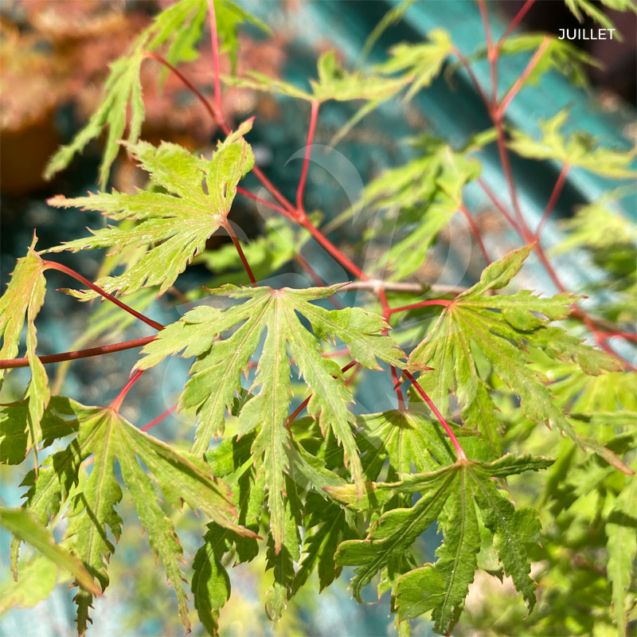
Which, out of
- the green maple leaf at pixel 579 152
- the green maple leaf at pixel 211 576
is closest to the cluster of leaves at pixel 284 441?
the green maple leaf at pixel 211 576

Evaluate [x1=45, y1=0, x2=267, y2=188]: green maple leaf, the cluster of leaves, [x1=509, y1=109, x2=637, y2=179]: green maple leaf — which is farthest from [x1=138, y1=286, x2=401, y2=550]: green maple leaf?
[x1=509, y1=109, x2=637, y2=179]: green maple leaf

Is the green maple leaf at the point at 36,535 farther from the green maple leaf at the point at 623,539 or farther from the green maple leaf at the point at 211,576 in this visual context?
the green maple leaf at the point at 623,539

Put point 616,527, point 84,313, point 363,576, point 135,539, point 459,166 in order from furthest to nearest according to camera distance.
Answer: point 84,313 < point 135,539 < point 459,166 < point 616,527 < point 363,576

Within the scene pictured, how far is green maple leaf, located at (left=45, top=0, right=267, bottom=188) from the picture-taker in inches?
25.5

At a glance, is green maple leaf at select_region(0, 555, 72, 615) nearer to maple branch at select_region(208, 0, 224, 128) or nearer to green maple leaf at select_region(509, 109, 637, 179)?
maple branch at select_region(208, 0, 224, 128)

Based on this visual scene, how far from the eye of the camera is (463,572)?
0.43m

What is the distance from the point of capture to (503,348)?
0.45m

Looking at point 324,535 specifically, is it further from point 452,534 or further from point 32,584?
point 32,584

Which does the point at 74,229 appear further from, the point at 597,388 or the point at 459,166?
the point at 597,388

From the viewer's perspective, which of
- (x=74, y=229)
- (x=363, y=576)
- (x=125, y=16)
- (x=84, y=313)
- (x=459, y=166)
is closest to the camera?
(x=363, y=576)

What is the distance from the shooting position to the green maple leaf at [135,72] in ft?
2.12

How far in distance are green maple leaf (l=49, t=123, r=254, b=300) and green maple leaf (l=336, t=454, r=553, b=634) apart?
23 centimetres

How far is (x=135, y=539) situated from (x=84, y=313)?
0.84 m

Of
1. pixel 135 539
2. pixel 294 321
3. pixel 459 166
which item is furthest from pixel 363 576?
pixel 135 539
